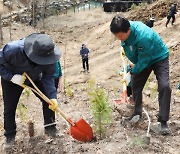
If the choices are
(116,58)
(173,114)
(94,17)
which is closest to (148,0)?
(94,17)

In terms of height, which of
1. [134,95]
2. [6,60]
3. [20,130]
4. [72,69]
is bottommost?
[72,69]

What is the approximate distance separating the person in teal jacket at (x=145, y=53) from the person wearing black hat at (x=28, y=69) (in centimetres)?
70

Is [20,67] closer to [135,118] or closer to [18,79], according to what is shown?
[18,79]

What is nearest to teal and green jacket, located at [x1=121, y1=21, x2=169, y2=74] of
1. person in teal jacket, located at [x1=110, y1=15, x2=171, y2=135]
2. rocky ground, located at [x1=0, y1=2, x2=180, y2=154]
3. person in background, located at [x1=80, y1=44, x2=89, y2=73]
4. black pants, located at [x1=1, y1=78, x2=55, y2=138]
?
person in teal jacket, located at [x1=110, y1=15, x2=171, y2=135]

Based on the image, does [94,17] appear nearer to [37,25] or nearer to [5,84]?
[37,25]

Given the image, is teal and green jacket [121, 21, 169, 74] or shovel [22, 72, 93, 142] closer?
teal and green jacket [121, 21, 169, 74]

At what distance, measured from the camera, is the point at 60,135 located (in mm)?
4270

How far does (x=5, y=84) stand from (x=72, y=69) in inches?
294

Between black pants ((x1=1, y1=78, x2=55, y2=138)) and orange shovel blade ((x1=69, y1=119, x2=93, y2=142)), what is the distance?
1.38 ft

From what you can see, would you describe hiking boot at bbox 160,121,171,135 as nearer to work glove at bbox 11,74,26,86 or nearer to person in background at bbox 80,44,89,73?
work glove at bbox 11,74,26,86

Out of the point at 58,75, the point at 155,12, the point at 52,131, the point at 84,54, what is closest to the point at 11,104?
the point at 52,131

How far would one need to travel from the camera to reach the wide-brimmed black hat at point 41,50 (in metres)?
3.48

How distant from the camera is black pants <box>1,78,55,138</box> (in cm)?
396

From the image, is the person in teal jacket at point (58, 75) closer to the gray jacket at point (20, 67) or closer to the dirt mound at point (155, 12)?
the gray jacket at point (20, 67)
